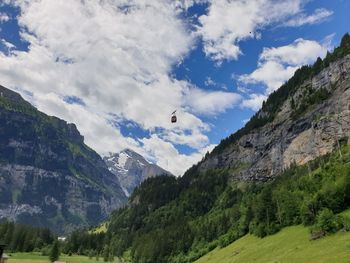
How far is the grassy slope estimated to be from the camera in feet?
221

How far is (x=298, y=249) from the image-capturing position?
8331 centimetres

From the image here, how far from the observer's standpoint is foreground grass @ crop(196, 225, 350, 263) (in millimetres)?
67381

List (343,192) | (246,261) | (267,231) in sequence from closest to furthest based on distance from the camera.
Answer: (246,261) → (343,192) → (267,231)

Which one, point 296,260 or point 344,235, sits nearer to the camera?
point 296,260

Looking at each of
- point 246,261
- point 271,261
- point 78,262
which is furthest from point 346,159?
point 78,262

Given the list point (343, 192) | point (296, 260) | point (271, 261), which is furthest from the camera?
point (343, 192)

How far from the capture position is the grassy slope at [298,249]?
67431 millimetres

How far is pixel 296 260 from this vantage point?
72.2 meters

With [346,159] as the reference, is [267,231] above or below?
below

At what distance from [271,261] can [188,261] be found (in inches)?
3873

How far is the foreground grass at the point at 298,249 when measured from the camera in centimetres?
6738

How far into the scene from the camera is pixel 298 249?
83312mm

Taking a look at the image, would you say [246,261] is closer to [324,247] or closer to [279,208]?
[324,247]

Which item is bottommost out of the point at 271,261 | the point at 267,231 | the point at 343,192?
the point at 271,261
